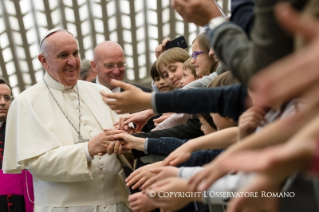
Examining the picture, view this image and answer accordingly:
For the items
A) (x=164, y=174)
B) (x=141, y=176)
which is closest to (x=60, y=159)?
(x=141, y=176)

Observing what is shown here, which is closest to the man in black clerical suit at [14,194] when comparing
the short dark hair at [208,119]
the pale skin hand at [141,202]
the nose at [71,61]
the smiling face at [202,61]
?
the nose at [71,61]

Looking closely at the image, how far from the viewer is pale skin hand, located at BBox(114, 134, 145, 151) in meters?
3.54

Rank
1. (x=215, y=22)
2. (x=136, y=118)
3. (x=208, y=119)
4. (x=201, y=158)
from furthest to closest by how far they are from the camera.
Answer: (x=136, y=118) < (x=208, y=119) < (x=201, y=158) < (x=215, y=22)

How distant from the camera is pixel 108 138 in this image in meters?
3.81

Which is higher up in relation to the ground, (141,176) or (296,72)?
(296,72)

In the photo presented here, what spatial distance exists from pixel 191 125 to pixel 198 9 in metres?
1.85

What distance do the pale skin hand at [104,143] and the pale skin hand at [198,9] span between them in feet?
5.88

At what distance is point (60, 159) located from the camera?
3.98 m

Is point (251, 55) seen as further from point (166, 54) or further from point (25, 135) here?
point (166, 54)

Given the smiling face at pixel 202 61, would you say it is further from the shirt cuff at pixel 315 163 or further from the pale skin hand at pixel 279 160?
the shirt cuff at pixel 315 163

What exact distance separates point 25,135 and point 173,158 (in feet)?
6.44

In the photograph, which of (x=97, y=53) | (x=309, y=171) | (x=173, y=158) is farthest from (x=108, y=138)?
(x=309, y=171)

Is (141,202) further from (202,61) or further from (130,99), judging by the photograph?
(202,61)

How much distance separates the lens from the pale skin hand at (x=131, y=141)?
3.54 metres
